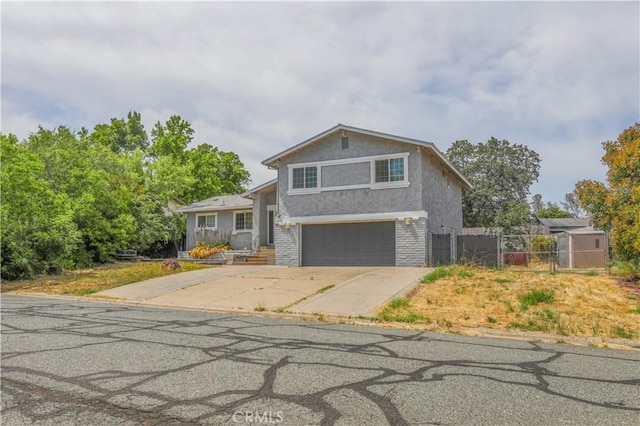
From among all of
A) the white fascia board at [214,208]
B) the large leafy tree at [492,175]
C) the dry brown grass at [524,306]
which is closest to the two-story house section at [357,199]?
the white fascia board at [214,208]

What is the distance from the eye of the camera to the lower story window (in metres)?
27.5

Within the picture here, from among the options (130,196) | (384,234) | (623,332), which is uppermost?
(130,196)

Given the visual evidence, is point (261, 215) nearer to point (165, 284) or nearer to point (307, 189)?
point (307, 189)

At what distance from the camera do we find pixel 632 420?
4.44m

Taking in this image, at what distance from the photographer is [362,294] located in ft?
44.2

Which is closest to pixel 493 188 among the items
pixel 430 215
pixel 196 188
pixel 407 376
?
pixel 430 215

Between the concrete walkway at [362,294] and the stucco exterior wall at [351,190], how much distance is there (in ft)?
13.5

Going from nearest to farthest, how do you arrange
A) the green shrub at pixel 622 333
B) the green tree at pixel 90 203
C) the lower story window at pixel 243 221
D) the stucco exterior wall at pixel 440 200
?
the green shrub at pixel 622 333 < the stucco exterior wall at pixel 440 200 < the green tree at pixel 90 203 < the lower story window at pixel 243 221

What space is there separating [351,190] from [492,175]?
91.6ft

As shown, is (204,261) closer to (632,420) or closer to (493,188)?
(632,420)

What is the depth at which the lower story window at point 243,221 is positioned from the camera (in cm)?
2750

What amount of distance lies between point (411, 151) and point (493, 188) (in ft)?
87.3

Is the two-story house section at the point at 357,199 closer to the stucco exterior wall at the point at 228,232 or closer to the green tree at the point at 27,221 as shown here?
the stucco exterior wall at the point at 228,232

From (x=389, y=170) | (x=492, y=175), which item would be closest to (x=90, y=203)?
(x=389, y=170)
